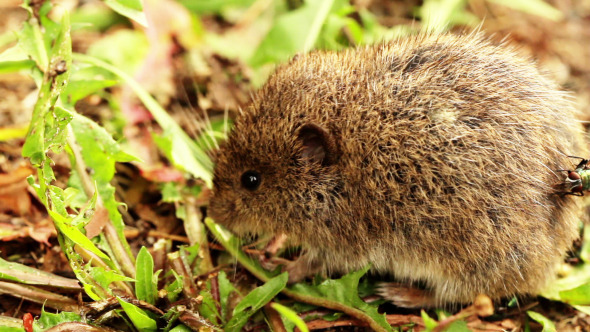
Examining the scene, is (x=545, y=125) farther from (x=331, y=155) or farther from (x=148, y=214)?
(x=148, y=214)

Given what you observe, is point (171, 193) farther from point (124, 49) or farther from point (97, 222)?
point (124, 49)

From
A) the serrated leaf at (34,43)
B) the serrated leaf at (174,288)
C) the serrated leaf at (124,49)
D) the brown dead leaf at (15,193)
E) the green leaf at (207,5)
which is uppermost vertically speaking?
the green leaf at (207,5)

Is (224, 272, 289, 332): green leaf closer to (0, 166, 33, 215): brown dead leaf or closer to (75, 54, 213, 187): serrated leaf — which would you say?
(75, 54, 213, 187): serrated leaf

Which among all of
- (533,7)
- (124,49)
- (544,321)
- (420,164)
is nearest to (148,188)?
(124,49)

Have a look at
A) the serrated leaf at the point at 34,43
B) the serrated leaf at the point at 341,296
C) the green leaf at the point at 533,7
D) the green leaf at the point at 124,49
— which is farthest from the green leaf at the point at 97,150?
the green leaf at the point at 533,7

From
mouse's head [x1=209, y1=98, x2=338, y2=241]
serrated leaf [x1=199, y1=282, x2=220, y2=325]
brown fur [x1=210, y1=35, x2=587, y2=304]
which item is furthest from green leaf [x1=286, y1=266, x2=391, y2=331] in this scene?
serrated leaf [x1=199, y1=282, x2=220, y2=325]

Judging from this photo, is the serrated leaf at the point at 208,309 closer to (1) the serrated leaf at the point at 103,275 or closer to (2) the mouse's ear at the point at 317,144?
(1) the serrated leaf at the point at 103,275
